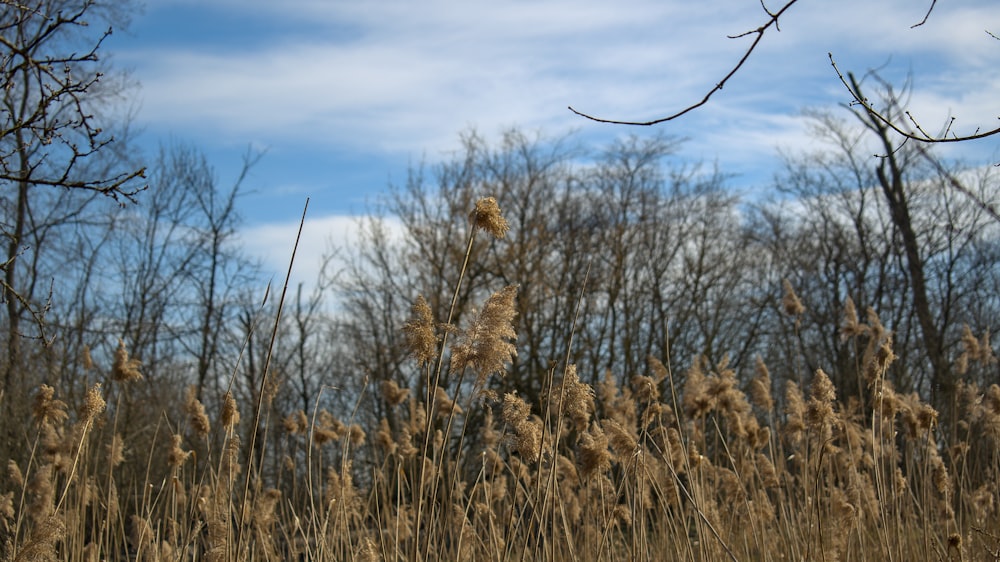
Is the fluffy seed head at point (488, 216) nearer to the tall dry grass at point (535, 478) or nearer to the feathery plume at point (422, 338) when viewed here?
the tall dry grass at point (535, 478)

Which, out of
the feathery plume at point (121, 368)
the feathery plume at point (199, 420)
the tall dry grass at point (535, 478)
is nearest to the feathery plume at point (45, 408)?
the tall dry grass at point (535, 478)

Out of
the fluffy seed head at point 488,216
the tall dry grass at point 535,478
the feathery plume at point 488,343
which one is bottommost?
the tall dry grass at point 535,478

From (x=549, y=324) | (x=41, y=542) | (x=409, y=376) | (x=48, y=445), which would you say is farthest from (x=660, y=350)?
(x=41, y=542)

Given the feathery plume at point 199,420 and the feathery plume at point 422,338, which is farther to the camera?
the feathery plume at point 199,420

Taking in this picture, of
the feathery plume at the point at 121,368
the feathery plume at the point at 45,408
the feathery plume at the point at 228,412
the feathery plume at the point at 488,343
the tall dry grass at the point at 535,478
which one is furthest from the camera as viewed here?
the feathery plume at the point at 121,368

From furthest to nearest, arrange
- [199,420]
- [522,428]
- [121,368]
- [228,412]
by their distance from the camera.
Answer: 1. [121,368]
2. [199,420]
3. [228,412]
4. [522,428]

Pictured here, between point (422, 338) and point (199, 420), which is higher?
point (422, 338)

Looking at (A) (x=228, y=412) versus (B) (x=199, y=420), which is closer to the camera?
(A) (x=228, y=412)

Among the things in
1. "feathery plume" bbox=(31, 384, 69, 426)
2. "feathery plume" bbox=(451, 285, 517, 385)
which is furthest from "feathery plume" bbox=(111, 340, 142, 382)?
"feathery plume" bbox=(451, 285, 517, 385)

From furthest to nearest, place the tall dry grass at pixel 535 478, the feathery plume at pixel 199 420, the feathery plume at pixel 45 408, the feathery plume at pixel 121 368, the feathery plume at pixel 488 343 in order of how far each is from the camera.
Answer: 1. the feathery plume at pixel 121 368
2. the feathery plume at pixel 199 420
3. the feathery plume at pixel 45 408
4. the tall dry grass at pixel 535 478
5. the feathery plume at pixel 488 343

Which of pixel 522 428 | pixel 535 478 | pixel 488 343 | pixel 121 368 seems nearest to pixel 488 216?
pixel 488 343

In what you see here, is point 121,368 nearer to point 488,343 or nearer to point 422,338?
point 422,338

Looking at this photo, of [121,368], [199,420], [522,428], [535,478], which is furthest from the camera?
[121,368]

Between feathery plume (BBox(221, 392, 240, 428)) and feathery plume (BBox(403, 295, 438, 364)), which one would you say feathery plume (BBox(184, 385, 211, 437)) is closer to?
feathery plume (BBox(221, 392, 240, 428))
